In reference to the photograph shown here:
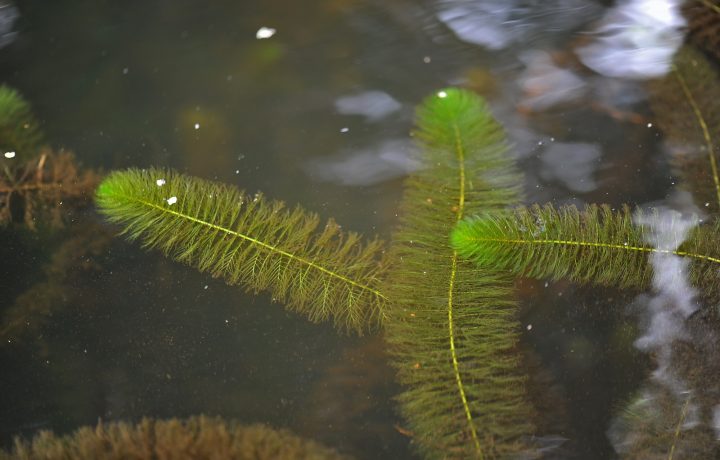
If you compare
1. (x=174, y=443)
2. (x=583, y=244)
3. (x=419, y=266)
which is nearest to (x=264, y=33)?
(x=419, y=266)

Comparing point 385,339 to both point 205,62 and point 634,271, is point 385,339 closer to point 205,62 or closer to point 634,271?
point 634,271

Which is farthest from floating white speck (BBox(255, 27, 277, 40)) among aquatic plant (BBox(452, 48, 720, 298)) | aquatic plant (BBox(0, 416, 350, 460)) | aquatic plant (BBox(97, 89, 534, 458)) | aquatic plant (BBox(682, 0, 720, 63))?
aquatic plant (BBox(682, 0, 720, 63))

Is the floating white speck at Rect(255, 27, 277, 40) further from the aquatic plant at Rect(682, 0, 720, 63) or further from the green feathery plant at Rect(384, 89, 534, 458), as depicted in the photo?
the aquatic plant at Rect(682, 0, 720, 63)

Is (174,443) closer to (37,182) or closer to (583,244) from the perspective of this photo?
(37,182)

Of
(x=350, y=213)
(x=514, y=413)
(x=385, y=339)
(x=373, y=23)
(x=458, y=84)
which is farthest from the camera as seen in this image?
(x=373, y=23)

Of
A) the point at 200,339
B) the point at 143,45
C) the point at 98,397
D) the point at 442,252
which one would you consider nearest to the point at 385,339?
the point at 442,252

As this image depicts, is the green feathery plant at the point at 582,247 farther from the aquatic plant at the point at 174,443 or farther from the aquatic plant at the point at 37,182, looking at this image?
the aquatic plant at the point at 37,182

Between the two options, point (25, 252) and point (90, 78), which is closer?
point (25, 252)
